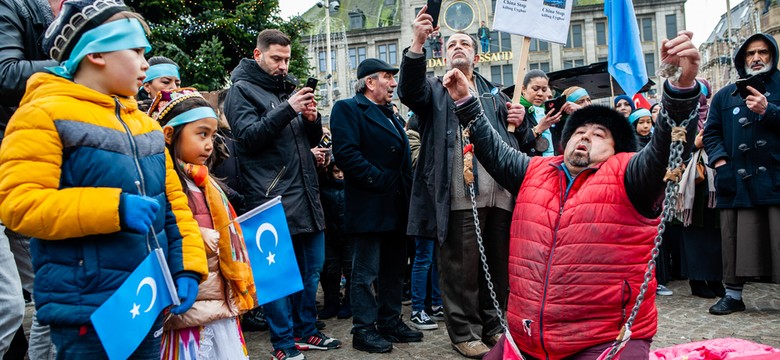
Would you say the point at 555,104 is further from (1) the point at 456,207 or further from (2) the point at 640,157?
(2) the point at 640,157

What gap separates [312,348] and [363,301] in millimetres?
580

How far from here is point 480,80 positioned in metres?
5.63

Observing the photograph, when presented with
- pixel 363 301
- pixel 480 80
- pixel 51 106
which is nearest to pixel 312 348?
pixel 363 301

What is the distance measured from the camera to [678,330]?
5.98m

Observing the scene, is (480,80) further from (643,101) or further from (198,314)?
(643,101)

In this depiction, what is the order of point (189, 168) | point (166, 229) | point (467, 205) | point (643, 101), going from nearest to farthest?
point (166, 229)
point (189, 168)
point (467, 205)
point (643, 101)

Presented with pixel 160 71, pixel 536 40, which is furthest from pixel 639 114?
pixel 536 40

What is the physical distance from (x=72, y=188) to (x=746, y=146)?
6308 millimetres

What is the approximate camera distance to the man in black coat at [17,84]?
3.30m

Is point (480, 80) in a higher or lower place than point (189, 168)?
higher

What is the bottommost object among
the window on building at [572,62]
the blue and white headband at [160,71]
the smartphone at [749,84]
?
→ the smartphone at [749,84]

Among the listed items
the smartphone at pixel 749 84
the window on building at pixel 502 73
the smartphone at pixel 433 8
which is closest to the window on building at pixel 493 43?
the window on building at pixel 502 73

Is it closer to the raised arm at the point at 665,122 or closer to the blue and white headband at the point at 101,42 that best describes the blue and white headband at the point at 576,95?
the raised arm at the point at 665,122

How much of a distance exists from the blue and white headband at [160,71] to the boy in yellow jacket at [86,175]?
224cm
